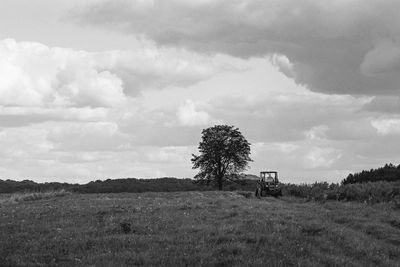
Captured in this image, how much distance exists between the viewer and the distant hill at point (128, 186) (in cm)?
9744

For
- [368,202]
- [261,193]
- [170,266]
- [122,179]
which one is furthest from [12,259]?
[122,179]

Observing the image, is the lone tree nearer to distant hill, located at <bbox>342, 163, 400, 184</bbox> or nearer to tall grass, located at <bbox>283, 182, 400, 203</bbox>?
distant hill, located at <bbox>342, 163, 400, 184</bbox>

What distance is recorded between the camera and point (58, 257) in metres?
15.6

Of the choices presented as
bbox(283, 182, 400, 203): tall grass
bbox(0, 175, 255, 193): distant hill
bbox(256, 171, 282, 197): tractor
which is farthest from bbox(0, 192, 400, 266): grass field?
bbox(0, 175, 255, 193): distant hill

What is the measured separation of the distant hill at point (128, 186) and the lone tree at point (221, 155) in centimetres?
231

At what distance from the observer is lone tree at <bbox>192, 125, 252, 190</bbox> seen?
345ft

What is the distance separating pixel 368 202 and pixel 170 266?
30.5 meters

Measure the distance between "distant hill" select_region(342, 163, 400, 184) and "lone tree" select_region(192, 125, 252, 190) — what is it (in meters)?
34.0

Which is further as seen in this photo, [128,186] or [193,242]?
[128,186]

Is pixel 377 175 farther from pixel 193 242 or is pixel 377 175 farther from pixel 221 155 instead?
pixel 193 242

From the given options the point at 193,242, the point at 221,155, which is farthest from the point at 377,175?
the point at 193,242

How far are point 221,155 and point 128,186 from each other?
18125 millimetres

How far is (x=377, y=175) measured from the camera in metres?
69.8

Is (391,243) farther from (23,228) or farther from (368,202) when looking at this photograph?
(368,202)
